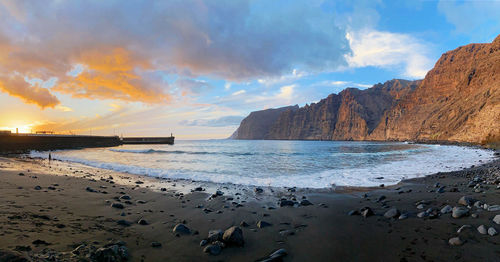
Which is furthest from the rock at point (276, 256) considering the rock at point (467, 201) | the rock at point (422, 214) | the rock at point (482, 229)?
the rock at point (467, 201)

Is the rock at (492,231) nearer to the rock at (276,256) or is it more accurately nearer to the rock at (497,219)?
the rock at (497,219)

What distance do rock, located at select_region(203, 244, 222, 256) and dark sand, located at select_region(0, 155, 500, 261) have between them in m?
0.08

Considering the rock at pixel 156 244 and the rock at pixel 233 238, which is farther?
the rock at pixel 233 238

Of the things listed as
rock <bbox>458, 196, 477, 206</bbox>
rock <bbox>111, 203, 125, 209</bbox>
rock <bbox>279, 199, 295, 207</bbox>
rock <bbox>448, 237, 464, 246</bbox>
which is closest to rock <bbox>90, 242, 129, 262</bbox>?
rock <bbox>111, 203, 125, 209</bbox>

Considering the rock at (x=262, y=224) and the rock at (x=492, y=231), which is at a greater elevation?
the rock at (x=492, y=231)

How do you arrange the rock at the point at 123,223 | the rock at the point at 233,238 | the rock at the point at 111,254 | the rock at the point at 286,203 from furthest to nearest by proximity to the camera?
the rock at the point at 286,203, the rock at the point at 123,223, the rock at the point at 233,238, the rock at the point at 111,254

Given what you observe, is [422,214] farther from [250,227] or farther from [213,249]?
[213,249]

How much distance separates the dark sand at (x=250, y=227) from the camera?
12.2ft

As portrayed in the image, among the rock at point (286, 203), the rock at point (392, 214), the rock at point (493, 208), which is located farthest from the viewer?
the rock at point (286, 203)

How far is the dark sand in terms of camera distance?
12.2 ft

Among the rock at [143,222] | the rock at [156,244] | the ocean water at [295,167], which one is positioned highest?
the rock at [156,244]

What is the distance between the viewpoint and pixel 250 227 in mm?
5207

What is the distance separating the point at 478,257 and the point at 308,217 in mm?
3052

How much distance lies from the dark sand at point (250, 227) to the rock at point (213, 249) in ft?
0.26
